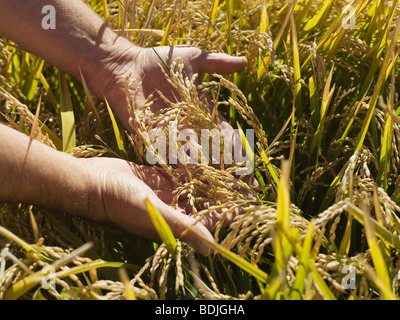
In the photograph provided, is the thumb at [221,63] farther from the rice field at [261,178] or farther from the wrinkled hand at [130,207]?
the wrinkled hand at [130,207]

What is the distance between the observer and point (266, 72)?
5.95ft

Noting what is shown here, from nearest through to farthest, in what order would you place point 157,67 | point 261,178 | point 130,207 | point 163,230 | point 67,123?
1. point 163,230
2. point 130,207
3. point 261,178
4. point 67,123
5. point 157,67

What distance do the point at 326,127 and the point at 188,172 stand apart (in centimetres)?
58

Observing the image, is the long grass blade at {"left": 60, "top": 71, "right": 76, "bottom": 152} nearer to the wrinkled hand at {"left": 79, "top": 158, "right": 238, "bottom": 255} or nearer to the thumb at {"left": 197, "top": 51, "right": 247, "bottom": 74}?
the wrinkled hand at {"left": 79, "top": 158, "right": 238, "bottom": 255}

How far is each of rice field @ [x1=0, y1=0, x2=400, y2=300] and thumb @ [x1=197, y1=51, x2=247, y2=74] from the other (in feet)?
0.24

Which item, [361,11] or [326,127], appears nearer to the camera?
[326,127]

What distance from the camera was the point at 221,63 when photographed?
1.73 m

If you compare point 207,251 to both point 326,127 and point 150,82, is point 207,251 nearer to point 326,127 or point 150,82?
point 326,127

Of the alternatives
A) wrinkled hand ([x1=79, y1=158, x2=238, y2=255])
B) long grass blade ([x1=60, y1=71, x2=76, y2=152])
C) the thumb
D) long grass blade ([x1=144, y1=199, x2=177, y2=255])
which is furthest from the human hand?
long grass blade ([x1=144, y1=199, x2=177, y2=255])

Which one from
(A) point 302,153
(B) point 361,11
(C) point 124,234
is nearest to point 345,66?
(B) point 361,11

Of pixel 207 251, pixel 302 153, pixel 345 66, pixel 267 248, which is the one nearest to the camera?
pixel 207 251

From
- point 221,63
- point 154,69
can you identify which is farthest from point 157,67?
point 221,63

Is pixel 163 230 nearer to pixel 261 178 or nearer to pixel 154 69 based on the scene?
pixel 261 178

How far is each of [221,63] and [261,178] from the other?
468mm
